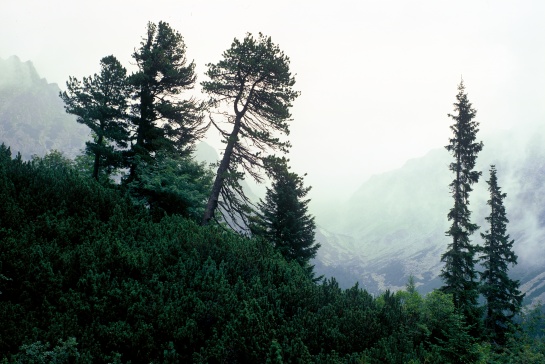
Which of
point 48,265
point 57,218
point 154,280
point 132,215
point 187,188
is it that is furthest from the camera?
point 187,188

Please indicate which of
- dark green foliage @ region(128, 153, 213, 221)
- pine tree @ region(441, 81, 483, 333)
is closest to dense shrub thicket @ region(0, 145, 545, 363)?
dark green foliage @ region(128, 153, 213, 221)

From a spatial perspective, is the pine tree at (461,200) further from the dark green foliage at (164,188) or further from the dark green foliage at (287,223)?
the dark green foliage at (164,188)

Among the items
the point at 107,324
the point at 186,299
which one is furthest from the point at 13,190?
the point at 186,299

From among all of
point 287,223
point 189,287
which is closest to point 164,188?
point 189,287

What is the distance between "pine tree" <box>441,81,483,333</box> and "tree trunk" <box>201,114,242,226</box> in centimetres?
1373

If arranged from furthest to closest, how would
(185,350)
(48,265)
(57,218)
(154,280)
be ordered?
(57,218)
(154,280)
(48,265)
(185,350)

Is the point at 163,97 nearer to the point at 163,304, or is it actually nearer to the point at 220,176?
the point at 220,176

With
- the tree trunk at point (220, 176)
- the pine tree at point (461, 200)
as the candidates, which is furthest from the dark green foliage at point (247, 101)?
the pine tree at point (461, 200)

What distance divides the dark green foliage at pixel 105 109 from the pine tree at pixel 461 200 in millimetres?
20462

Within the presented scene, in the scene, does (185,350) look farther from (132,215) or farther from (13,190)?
(13,190)

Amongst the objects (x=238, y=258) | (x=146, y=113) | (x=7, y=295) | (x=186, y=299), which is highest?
(x=146, y=113)

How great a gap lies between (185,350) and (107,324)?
63.2 inches

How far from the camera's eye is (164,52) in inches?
707

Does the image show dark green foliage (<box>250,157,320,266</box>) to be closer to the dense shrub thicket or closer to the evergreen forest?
the evergreen forest
